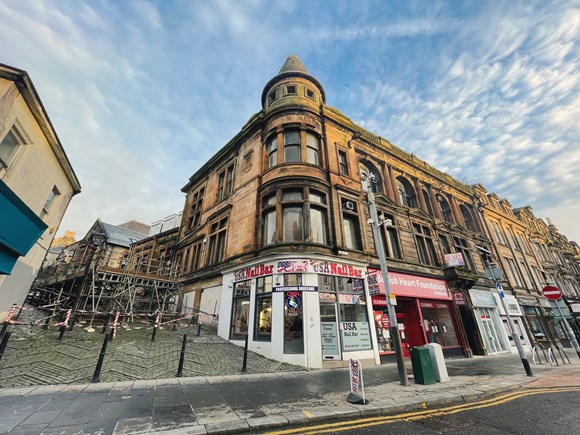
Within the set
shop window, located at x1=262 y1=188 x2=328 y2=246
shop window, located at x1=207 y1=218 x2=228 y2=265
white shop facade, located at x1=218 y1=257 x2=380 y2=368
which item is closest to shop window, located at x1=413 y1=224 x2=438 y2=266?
white shop facade, located at x1=218 y1=257 x2=380 y2=368

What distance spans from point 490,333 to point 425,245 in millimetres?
8052

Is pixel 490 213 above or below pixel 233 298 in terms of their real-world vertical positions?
above

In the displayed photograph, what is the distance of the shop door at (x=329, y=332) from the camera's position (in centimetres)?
1058

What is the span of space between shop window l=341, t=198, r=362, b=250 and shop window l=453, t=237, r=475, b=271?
11542 mm

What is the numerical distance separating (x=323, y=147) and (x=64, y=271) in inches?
789

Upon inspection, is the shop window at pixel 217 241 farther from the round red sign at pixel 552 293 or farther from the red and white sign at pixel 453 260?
the round red sign at pixel 552 293

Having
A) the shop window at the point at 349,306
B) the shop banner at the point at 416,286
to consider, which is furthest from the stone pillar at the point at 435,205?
the shop window at the point at 349,306

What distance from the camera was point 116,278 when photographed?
624 inches

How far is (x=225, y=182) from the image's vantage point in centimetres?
1934

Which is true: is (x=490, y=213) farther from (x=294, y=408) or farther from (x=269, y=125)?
(x=294, y=408)

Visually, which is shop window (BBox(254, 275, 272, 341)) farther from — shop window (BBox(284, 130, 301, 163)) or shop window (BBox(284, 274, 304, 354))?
shop window (BBox(284, 130, 301, 163))

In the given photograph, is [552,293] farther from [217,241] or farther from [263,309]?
[217,241]

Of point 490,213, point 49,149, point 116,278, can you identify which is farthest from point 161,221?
point 490,213

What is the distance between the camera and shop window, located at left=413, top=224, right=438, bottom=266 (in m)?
17.6
